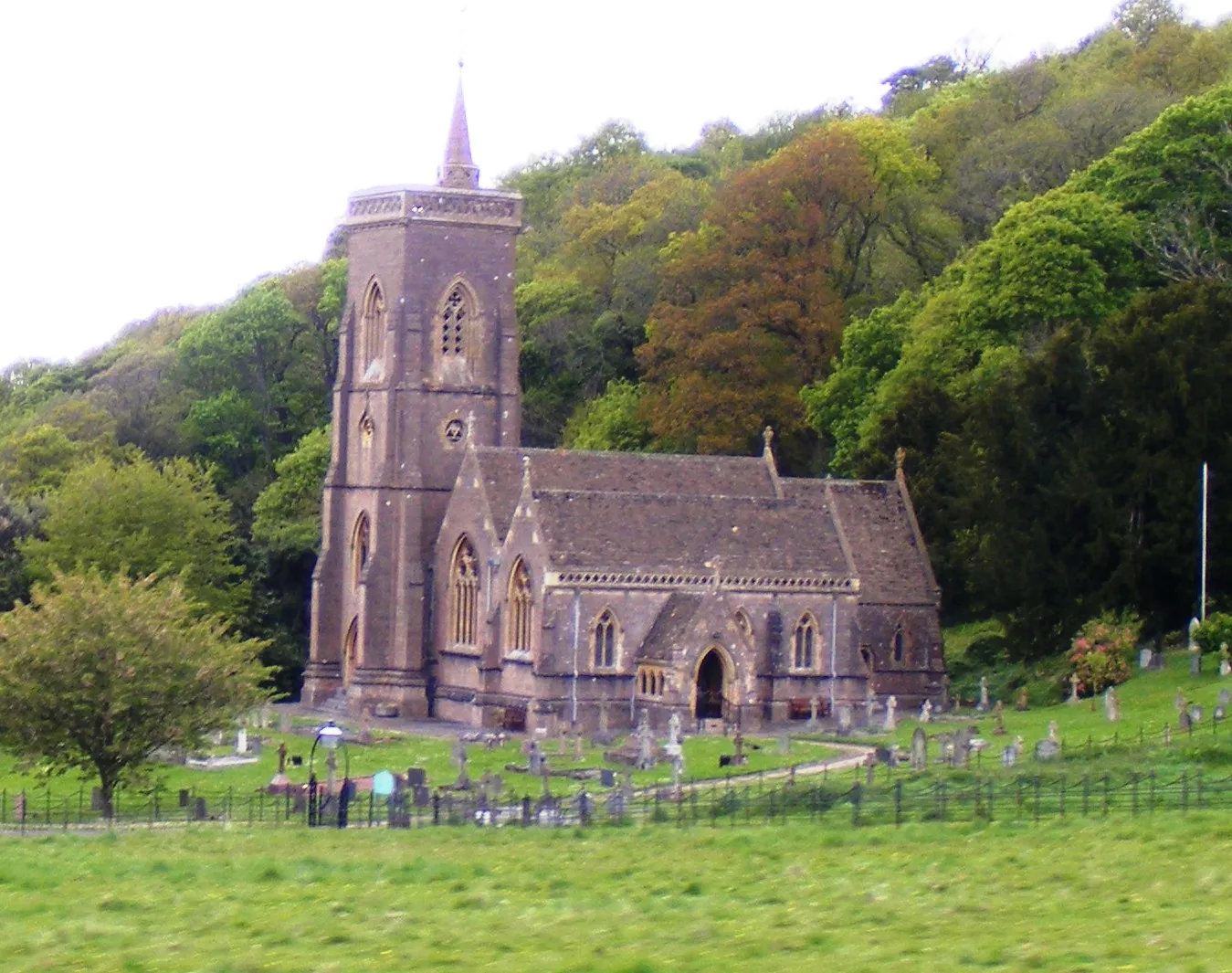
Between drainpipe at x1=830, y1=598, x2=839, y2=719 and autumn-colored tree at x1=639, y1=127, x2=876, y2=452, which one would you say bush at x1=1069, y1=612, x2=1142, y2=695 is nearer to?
drainpipe at x1=830, y1=598, x2=839, y2=719

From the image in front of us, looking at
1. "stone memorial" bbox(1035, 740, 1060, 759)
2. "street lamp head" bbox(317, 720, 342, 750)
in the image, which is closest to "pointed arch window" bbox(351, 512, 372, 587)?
"street lamp head" bbox(317, 720, 342, 750)

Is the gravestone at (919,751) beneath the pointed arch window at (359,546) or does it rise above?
beneath

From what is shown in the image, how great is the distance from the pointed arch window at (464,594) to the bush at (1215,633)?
65.3ft

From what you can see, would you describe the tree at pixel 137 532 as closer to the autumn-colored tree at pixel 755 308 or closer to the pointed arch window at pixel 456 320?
the pointed arch window at pixel 456 320

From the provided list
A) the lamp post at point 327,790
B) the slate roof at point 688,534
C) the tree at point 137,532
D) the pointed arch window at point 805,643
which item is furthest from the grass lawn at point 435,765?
the tree at point 137,532

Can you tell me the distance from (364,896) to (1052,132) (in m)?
72.9

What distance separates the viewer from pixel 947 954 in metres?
20.5

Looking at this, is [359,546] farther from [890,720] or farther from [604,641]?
[890,720]

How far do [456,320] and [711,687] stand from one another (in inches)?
583

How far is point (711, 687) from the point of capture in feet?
208

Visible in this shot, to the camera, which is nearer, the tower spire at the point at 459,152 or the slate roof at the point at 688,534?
the slate roof at the point at 688,534

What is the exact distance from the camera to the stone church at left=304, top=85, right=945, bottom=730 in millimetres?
63031

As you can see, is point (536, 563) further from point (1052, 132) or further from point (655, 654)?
point (1052, 132)

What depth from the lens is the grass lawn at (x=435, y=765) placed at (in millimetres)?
51688
